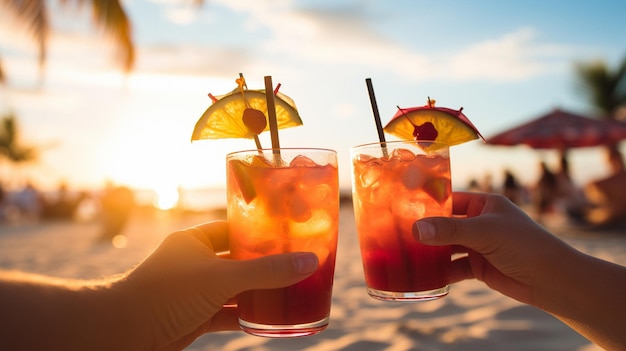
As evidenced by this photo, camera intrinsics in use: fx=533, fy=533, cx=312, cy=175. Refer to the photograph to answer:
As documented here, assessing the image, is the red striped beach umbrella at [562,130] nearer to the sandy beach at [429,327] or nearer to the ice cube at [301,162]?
the sandy beach at [429,327]

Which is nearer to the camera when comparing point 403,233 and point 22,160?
point 403,233

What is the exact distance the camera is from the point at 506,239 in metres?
1.94

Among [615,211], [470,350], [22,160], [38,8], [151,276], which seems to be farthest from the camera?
[22,160]

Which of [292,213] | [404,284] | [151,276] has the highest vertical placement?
[292,213]

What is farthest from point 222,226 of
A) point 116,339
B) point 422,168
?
→ point 422,168

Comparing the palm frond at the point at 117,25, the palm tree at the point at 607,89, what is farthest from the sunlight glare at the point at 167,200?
the palm tree at the point at 607,89

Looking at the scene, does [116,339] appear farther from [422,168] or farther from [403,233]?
[422,168]

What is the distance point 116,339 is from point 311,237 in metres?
0.72

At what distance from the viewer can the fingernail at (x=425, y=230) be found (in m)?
1.88

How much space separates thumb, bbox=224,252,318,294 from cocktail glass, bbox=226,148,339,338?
7.1 inches

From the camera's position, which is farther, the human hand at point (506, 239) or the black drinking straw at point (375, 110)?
the black drinking straw at point (375, 110)

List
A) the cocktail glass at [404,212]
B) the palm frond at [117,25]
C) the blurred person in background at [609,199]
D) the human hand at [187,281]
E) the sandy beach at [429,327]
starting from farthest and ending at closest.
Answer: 1. the palm frond at [117,25]
2. the blurred person in background at [609,199]
3. the sandy beach at [429,327]
4. the cocktail glass at [404,212]
5. the human hand at [187,281]

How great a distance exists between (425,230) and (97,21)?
11290 mm

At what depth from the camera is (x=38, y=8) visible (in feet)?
36.0
